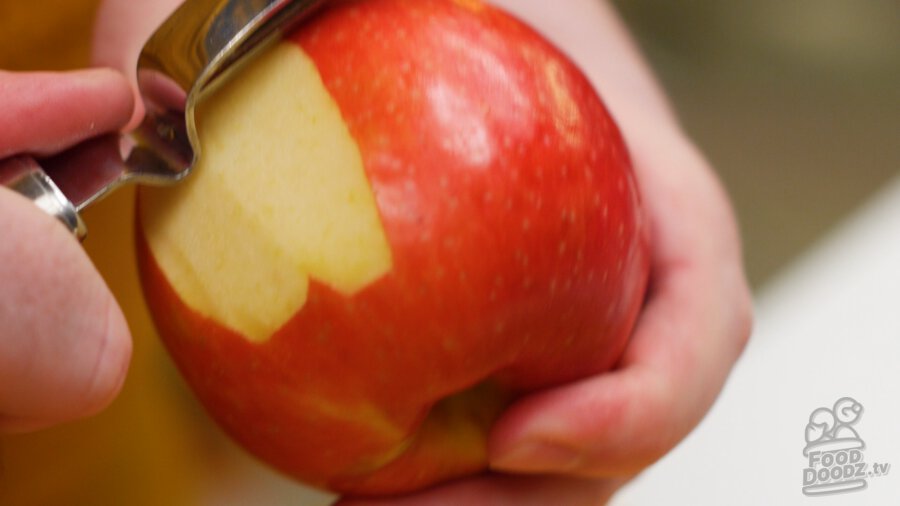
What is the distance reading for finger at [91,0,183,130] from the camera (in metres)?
0.44

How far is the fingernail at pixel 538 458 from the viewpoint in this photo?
347 millimetres

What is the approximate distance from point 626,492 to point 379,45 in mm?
326

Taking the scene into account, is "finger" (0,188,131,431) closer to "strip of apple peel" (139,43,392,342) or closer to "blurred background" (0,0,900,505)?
"strip of apple peel" (139,43,392,342)

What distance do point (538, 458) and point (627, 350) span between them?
65 mm

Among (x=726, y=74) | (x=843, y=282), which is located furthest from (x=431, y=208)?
(x=726, y=74)

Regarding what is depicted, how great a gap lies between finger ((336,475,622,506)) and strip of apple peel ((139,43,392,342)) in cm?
11

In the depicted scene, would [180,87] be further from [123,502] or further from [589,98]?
[123,502]

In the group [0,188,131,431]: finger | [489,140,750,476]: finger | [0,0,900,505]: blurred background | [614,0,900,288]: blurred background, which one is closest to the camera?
[0,188,131,431]: finger

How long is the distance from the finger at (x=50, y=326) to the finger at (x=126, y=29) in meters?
0.17

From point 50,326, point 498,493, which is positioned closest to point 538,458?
point 498,493

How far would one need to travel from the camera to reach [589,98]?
13.6 inches

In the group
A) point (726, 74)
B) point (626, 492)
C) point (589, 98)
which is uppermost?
point (589, 98)

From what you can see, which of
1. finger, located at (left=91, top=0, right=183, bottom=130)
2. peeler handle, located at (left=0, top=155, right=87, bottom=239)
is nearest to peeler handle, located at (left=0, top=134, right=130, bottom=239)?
peeler handle, located at (left=0, top=155, right=87, bottom=239)

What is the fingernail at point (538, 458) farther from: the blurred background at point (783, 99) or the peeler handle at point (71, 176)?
the blurred background at point (783, 99)
